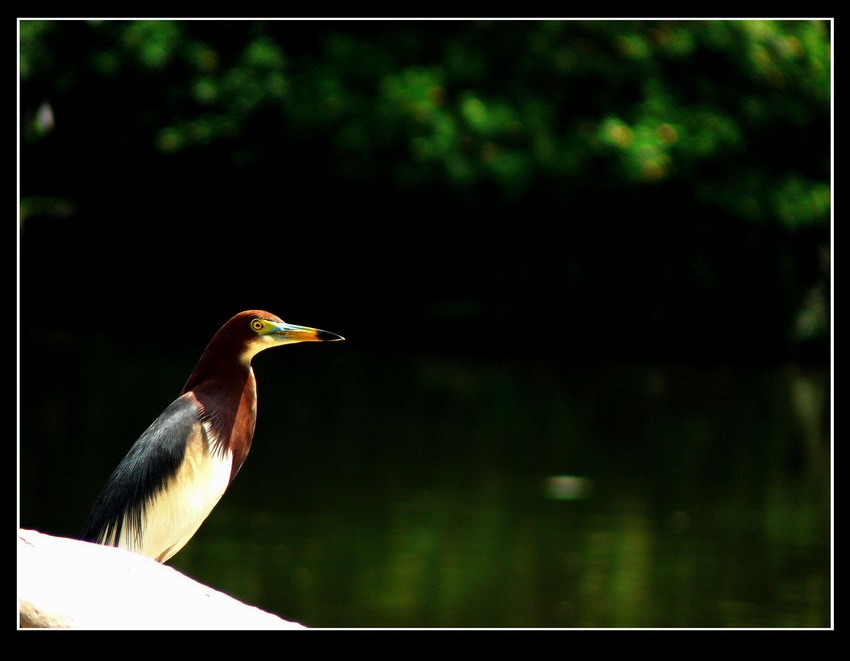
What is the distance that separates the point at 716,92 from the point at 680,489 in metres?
6.57

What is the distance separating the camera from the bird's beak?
9.82ft

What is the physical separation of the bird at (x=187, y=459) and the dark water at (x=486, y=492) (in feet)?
10.5

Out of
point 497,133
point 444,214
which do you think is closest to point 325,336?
point 497,133

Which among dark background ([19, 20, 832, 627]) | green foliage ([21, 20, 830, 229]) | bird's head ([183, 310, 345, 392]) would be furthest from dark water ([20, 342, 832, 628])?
bird's head ([183, 310, 345, 392])

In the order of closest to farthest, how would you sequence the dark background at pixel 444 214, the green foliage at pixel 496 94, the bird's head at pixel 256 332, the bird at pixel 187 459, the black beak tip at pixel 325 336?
the black beak tip at pixel 325 336, the bird's head at pixel 256 332, the bird at pixel 187 459, the dark background at pixel 444 214, the green foliage at pixel 496 94

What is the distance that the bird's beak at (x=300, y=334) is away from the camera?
9.82ft

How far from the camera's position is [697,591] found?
23.3 feet

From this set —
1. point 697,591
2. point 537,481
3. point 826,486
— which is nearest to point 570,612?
point 697,591

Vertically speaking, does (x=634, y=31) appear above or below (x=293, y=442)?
above

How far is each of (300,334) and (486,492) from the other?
19.4 feet

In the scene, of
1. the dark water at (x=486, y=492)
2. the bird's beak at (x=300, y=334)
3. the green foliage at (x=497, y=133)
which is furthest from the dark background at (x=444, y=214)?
the bird's beak at (x=300, y=334)

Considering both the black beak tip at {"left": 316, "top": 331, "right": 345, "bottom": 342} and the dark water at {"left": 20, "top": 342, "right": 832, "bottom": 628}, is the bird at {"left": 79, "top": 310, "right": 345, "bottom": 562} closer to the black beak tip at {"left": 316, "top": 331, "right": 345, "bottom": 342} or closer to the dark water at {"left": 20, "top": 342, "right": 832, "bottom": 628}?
the black beak tip at {"left": 316, "top": 331, "right": 345, "bottom": 342}

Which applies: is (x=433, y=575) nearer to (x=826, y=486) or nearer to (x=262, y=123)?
(x=826, y=486)

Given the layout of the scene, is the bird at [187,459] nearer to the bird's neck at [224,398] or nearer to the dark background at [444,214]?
the bird's neck at [224,398]
